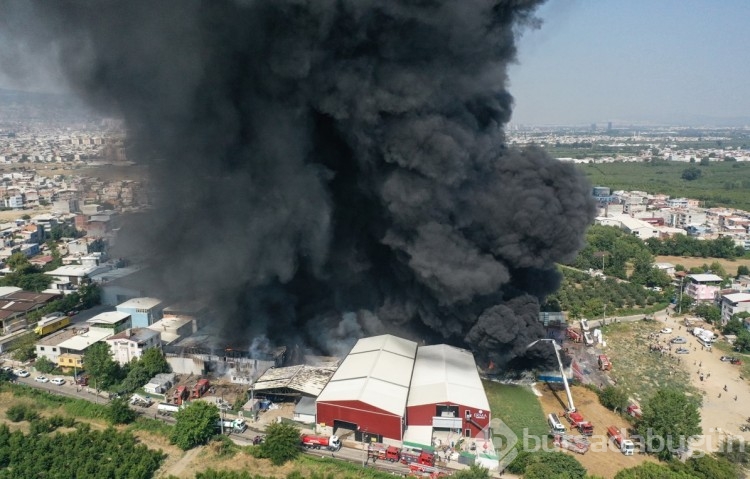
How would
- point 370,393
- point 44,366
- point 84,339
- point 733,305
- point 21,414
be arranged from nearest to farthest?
point 370,393, point 21,414, point 44,366, point 84,339, point 733,305

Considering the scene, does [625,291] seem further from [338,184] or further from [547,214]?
[338,184]

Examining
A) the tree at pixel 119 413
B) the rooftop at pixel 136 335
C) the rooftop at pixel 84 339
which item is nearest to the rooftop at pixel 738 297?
the rooftop at pixel 136 335

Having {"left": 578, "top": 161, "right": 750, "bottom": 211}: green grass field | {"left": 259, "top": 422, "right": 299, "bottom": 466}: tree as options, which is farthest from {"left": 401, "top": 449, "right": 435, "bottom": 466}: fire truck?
{"left": 578, "top": 161, "right": 750, "bottom": 211}: green grass field

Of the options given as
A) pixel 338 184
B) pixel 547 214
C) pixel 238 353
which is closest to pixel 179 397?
pixel 238 353

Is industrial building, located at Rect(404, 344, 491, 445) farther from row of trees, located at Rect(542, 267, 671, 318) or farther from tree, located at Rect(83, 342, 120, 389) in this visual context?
row of trees, located at Rect(542, 267, 671, 318)

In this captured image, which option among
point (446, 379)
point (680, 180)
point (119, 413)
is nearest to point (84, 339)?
point (119, 413)

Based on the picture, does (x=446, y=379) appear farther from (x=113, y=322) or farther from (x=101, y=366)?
(x=113, y=322)
